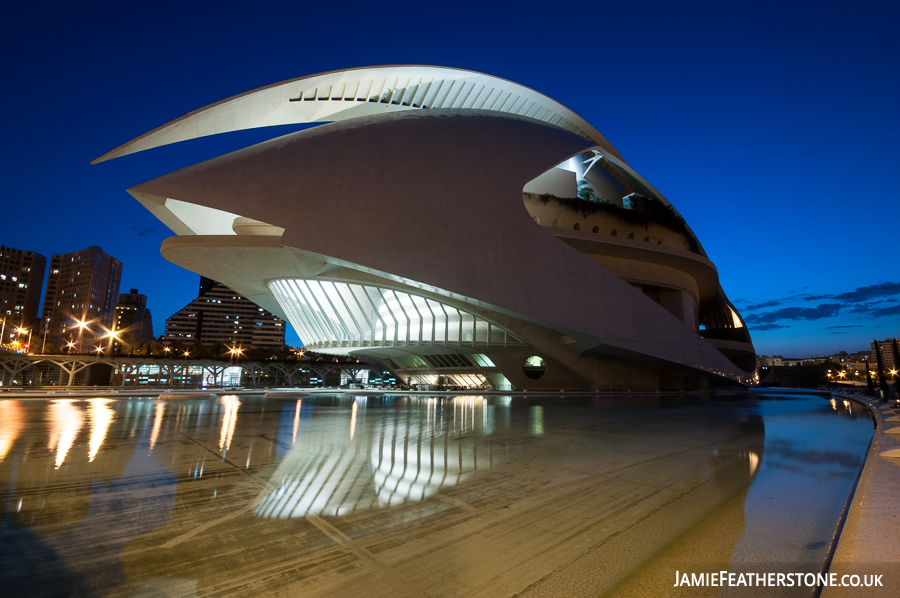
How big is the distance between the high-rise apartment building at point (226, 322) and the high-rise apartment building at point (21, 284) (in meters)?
28.6

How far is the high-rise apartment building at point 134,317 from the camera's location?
11375 cm

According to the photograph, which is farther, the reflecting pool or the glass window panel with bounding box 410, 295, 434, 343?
the glass window panel with bounding box 410, 295, 434, 343

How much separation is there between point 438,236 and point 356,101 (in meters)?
10.9

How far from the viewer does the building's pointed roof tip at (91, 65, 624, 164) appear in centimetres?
1948

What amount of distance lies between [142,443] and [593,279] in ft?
60.1

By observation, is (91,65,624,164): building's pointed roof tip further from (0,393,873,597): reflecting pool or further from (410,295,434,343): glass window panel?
(0,393,873,597): reflecting pool

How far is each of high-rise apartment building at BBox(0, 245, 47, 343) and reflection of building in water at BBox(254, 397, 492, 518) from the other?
11414cm

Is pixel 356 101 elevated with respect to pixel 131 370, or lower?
elevated

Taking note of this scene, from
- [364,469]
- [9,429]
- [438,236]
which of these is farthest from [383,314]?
[364,469]

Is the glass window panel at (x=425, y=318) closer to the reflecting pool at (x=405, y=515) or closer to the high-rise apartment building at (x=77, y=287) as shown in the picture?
the reflecting pool at (x=405, y=515)

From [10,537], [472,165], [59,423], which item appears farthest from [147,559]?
[472,165]

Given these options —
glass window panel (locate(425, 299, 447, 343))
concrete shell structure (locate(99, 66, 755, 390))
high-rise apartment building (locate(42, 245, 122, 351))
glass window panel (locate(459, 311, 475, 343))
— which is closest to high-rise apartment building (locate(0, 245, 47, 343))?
high-rise apartment building (locate(42, 245, 122, 351))

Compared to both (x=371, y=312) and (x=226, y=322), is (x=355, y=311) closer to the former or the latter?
(x=371, y=312)

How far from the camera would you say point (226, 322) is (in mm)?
123000
